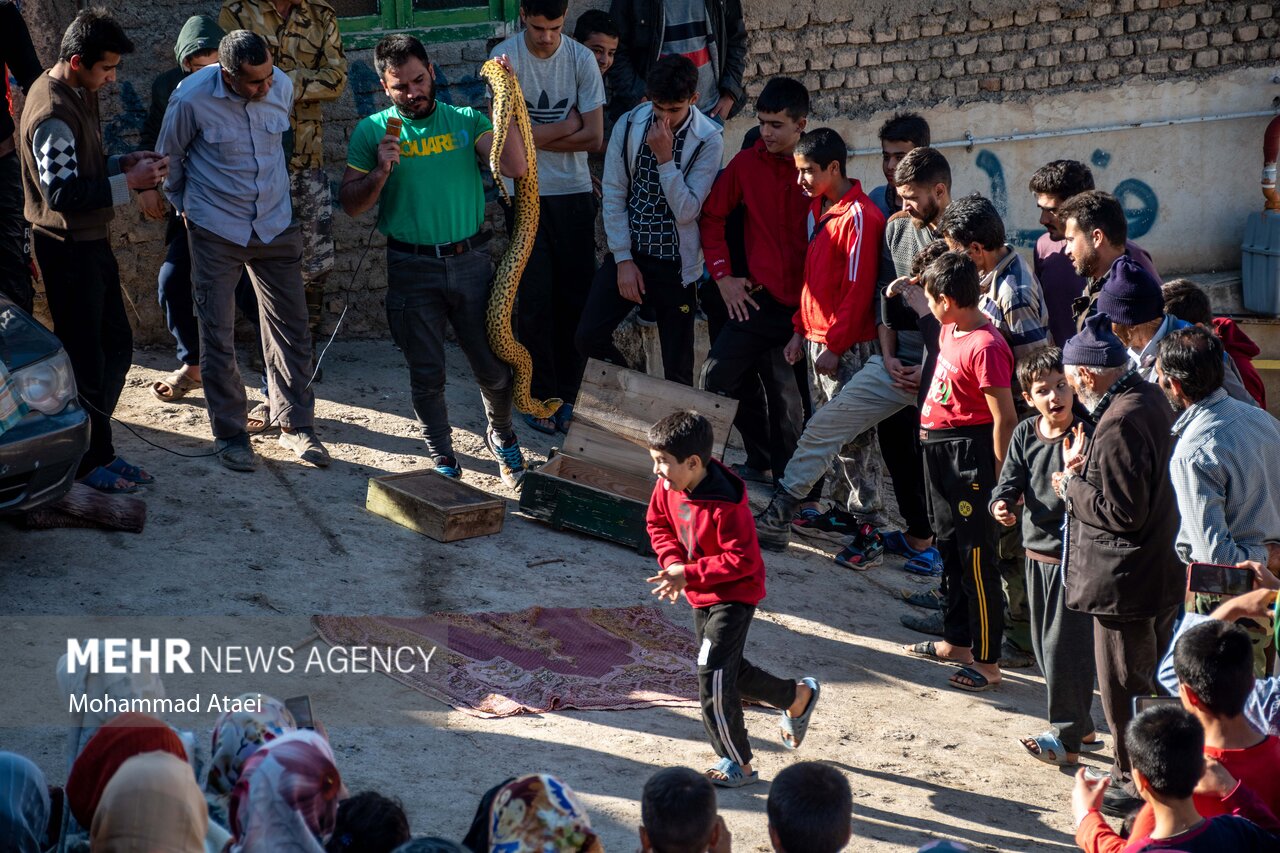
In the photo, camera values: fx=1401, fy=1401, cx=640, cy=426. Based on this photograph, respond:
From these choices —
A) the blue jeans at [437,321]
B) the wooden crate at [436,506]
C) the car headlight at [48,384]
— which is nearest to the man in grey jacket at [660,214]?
the blue jeans at [437,321]

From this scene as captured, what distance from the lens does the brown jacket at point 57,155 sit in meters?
6.50

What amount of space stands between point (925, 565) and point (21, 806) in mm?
Result: 5135

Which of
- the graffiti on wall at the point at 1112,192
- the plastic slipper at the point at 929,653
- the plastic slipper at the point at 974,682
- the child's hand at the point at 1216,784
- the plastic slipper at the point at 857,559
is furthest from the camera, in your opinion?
the graffiti on wall at the point at 1112,192

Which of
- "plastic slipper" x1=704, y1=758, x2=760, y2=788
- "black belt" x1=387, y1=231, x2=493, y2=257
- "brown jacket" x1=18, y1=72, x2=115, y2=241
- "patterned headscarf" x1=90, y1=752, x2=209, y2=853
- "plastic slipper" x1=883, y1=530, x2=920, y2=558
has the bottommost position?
"plastic slipper" x1=883, y1=530, x2=920, y2=558

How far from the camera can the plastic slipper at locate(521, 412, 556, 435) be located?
336 inches

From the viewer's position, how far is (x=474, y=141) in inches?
287

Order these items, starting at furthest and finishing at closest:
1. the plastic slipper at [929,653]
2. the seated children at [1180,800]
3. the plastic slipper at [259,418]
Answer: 1. the plastic slipper at [259,418]
2. the plastic slipper at [929,653]
3. the seated children at [1180,800]

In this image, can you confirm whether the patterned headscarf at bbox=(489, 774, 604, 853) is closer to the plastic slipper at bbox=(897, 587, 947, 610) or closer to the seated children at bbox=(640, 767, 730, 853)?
the seated children at bbox=(640, 767, 730, 853)

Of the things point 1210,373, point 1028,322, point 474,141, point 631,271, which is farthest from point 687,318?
point 1210,373

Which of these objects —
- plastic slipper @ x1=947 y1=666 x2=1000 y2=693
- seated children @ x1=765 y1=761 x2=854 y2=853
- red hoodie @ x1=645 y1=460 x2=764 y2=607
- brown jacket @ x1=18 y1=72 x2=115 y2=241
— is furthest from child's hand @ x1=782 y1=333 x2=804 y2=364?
seated children @ x1=765 y1=761 x2=854 y2=853

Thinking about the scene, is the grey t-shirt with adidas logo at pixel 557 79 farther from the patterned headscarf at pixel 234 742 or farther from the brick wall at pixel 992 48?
the patterned headscarf at pixel 234 742

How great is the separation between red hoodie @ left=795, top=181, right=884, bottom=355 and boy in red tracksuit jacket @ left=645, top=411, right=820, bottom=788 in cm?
242

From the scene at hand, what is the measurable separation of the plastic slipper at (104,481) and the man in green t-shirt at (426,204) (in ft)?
5.08

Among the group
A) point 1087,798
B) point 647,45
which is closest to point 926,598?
point 1087,798
